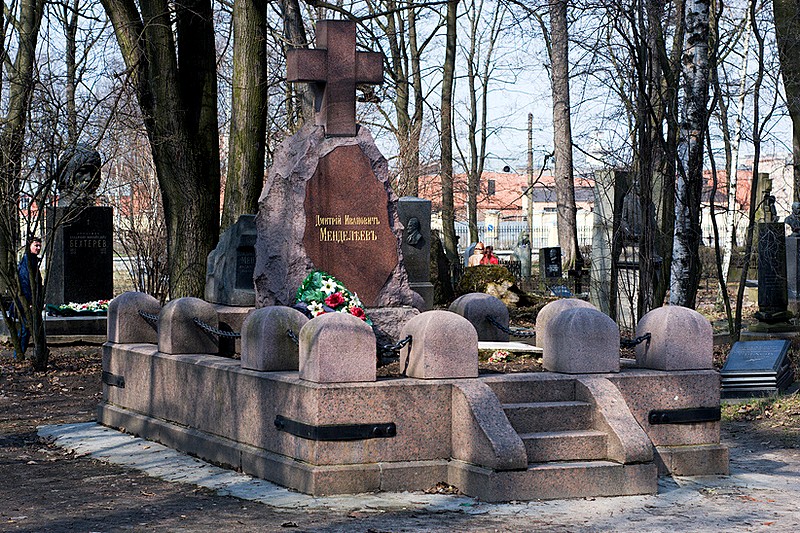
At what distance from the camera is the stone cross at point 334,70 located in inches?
420

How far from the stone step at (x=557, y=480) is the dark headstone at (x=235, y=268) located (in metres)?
4.47

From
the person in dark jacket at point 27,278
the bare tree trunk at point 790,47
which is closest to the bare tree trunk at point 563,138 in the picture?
the bare tree trunk at point 790,47

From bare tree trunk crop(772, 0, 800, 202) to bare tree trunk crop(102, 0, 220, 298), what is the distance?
8.76 meters

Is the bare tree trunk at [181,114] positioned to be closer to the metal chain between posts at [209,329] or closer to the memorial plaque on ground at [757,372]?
the metal chain between posts at [209,329]

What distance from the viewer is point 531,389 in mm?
8547

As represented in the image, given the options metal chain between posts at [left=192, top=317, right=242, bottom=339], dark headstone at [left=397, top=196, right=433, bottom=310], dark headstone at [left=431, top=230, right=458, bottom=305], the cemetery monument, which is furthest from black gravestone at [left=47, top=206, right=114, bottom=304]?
metal chain between posts at [left=192, top=317, right=242, bottom=339]

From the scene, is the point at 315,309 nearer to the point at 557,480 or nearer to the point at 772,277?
the point at 557,480

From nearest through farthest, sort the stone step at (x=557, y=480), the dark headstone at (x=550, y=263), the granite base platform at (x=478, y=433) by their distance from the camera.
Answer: the stone step at (x=557, y=480) → the granite base platform at (x=478, y=433) → the dark headstone at (x=550, y=263)

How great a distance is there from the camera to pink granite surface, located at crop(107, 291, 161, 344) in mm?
11594

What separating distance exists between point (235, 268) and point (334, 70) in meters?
2.54

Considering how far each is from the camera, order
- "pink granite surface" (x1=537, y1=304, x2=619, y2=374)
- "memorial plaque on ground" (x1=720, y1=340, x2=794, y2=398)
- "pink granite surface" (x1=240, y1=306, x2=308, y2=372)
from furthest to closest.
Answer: "memorial plaque on ground" (x1=720, y1=340, x2=794, y2=398)
"pink granite surface" (x1=240, y1=306, x2=308, y2=372)
"pink granite surface" (x1=537, y1=304, x2=619, y2=374)

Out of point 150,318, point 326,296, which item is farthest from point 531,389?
point 150,318

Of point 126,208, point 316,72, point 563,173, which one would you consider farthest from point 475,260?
point 316,72

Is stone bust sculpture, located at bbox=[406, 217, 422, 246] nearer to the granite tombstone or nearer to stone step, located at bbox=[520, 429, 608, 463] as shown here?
the granite tombstone
